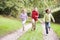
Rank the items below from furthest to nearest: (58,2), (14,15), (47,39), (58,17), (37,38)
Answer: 1. (58,2)
2. (14,15)
3. (58,17)
4. (37,38)
5. (47,39)

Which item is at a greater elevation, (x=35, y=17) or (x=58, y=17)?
(x=35, y=17)

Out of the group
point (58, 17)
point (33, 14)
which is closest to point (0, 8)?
point (58, 17)

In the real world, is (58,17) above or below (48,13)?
below

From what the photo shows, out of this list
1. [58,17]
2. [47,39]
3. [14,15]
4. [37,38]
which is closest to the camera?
[47,39]

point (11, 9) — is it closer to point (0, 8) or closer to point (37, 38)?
point (0, 8)

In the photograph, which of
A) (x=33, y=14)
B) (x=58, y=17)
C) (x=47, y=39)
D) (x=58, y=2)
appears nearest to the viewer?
(x=47, y=39)

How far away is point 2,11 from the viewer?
35.9m

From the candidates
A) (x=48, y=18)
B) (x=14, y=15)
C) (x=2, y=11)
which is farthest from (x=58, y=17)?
(x=48, y=18)

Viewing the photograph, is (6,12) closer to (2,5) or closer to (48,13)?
(2,5)

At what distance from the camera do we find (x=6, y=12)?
118ft

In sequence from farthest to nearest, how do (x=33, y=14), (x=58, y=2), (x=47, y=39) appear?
(x=58, y=2) → (x=33, y=14) → (x=47, y=39)

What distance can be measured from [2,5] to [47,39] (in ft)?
63.0

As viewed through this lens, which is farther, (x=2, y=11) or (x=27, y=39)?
(x=2, y=11)

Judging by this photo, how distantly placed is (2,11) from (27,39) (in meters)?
22.3
